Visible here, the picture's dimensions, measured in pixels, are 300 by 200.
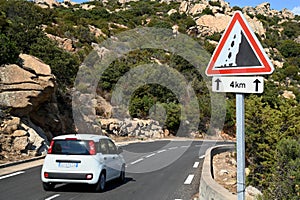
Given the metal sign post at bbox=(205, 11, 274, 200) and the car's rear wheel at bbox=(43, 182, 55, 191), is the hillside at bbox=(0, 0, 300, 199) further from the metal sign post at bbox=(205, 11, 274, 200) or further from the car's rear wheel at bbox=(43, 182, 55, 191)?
the car's rear wheel at bbox=(43, 182, 55, 191)

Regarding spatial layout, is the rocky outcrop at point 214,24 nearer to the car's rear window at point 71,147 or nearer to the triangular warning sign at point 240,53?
the car's rear window at point 71,147

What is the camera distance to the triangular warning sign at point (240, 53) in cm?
455

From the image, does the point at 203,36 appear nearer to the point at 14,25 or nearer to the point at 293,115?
the point at 14,25

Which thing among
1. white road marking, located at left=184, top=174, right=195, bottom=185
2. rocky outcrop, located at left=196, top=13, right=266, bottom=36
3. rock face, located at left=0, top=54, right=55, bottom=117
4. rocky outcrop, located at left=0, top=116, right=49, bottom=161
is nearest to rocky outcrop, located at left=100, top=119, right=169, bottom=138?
rock face, located at left=0, top=54, right=55, bottom=117

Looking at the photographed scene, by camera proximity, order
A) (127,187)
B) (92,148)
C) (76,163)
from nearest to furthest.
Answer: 1. (76,163)
2. (92,148)
3. (127,187)

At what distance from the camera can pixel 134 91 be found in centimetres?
4638

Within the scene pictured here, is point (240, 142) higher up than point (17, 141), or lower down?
higher up

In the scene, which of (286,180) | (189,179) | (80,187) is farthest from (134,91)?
(286,180)

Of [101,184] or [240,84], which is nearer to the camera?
[240,84]

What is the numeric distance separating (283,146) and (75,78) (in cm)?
3598

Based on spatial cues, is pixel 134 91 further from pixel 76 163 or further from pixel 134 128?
pixel 76 163

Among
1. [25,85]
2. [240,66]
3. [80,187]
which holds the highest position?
[240,66]

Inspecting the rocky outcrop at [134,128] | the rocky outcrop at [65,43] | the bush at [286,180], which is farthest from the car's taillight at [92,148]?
the rocky outcrop at [65,43]

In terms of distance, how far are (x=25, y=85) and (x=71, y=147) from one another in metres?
13.5
